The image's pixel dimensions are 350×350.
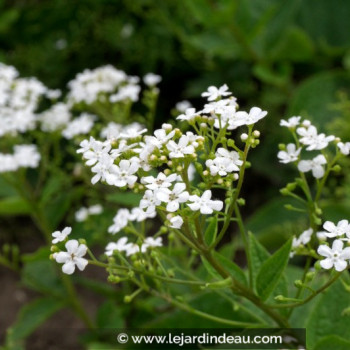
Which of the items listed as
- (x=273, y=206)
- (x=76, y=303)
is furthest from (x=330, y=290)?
(x=76, y=303)

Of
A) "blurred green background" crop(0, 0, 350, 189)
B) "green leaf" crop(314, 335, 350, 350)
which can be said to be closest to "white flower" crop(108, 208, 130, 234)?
"green leaf" crop(314, 335, 350, 350)

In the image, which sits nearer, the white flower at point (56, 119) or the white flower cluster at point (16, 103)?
Result: the white flower cluster at point (16, 103)

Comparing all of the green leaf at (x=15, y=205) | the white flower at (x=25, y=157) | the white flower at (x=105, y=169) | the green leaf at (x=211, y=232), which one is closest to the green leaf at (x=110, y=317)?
the green leaf at (x=15, y=205)

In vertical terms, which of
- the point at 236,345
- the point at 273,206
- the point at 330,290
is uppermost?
the point at 273,206

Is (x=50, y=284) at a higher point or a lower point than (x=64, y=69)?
lower

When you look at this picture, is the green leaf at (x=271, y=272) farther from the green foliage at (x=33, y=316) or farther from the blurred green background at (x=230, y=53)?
the green foliage at (x=33, y=316)

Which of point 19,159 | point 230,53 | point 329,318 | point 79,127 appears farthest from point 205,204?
point 230,53

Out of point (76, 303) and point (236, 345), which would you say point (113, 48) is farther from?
point (236, 345)
